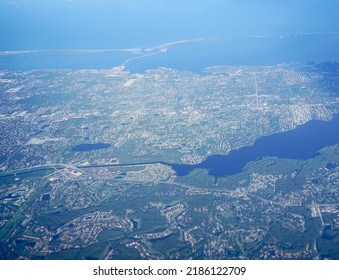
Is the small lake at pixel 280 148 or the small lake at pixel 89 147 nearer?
the small lake at pixel 280 148

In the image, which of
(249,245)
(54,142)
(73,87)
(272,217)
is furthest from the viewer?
(73,87)

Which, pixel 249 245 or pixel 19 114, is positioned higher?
pixel 19 114

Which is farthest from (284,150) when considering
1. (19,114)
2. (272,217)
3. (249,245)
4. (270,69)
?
(19,114)

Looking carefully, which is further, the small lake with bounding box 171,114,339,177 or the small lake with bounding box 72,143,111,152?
the small lake with bounding box 72,143,111,152

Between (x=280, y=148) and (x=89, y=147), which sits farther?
(x=89, y=147)

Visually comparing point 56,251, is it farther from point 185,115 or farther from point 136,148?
point 185,115

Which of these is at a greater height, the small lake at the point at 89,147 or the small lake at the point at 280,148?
the small lake at the point at 89,147

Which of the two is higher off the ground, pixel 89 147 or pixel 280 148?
pixel 89 147

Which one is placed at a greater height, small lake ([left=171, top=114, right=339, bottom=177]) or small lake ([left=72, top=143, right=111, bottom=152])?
small lake ([left=72, top=143, right=111, bottom=152])
